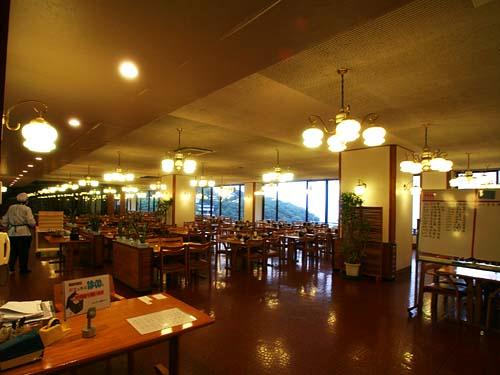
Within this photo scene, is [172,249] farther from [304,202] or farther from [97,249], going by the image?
[304,202]

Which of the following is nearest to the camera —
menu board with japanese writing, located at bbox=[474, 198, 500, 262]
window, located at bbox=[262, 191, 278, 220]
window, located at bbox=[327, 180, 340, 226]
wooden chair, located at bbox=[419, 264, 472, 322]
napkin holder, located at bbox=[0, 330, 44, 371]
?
napkin holder, located at bbox=[0, 330, 44, 371]

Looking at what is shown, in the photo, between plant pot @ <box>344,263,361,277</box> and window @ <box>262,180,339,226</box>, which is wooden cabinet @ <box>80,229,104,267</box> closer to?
plant pot @ <box>344,263,361,277</box>

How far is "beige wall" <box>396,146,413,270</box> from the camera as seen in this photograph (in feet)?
22.3

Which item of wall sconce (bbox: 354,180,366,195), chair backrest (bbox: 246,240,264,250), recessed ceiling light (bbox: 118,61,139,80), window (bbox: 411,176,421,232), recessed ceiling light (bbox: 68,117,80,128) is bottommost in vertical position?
chair backrest (bbox: 246,240,264,250)

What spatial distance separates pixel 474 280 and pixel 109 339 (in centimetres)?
461

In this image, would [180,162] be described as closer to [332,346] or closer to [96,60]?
[96,60]

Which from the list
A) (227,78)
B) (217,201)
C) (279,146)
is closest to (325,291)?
(279,146)

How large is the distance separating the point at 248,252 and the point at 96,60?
16.7 ft

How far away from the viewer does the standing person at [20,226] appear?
20.4ft

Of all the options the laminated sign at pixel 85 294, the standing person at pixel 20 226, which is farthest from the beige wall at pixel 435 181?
the standing person at pixel 20 226

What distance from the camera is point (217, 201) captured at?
20.6m

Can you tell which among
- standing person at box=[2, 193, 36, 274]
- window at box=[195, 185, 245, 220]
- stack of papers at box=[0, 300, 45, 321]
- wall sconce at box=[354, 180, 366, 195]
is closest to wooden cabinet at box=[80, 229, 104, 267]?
standing person at box=[2, 193, 36, 274]

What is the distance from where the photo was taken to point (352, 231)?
6734mm

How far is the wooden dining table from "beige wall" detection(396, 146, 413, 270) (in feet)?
8.15
